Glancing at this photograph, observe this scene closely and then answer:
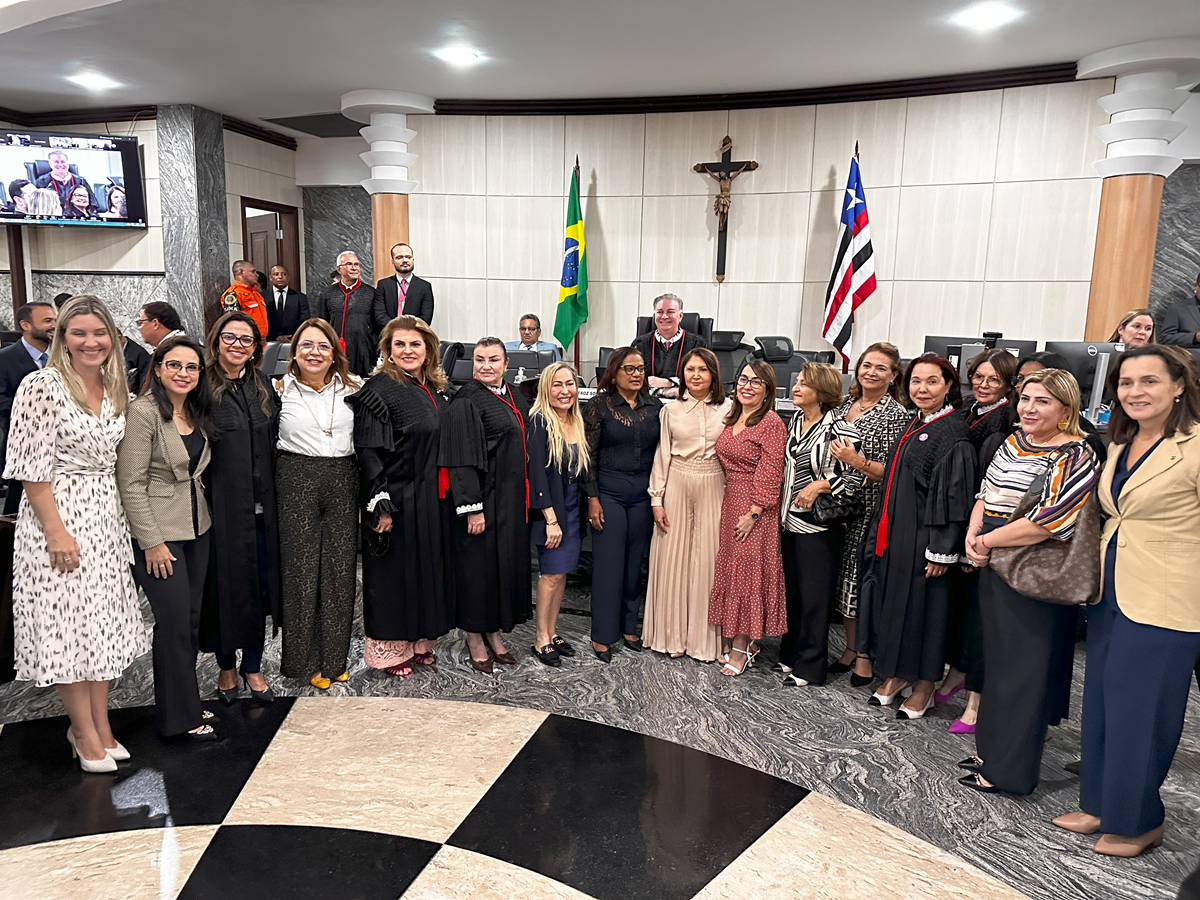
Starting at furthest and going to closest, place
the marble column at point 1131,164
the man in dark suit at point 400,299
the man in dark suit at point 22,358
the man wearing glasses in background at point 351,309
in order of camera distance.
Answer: the man in dark suit at point 400,299, the man wearing glasses in background at point 351,309, the marble column at point 1131,164, the man in dark suit at point 22,358

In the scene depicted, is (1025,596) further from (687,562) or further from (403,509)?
(403,509)

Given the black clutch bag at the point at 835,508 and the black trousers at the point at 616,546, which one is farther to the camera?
the black trousers at the point at 616,546

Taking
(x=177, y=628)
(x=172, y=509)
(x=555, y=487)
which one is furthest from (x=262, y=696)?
(x=555, y=487)

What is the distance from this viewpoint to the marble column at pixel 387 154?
7.82m

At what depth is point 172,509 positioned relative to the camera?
278 centimetres

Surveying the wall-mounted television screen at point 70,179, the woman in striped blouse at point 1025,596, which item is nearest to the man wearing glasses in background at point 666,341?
the woman in striped blouse at point 1025,596

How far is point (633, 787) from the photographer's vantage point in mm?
2727

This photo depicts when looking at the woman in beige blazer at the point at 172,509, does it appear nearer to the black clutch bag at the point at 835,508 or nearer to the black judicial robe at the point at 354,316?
→ the black clutch bag at the point at 835,508

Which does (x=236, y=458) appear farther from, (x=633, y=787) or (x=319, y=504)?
(x=633, y=787)

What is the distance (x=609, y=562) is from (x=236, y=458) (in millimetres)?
1674

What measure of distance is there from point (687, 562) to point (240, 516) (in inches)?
76.1

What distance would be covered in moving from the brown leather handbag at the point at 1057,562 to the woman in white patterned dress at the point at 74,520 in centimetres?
293

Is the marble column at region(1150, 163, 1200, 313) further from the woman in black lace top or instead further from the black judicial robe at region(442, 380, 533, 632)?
the black judicial robe at region(442, 380, 533, 632)

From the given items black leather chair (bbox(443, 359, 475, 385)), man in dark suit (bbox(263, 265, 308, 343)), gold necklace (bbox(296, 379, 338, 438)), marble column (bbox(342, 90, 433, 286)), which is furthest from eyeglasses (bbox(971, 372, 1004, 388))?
man in dark suit (bbox(263, 265, 308, 343))
